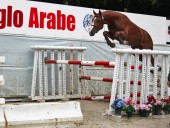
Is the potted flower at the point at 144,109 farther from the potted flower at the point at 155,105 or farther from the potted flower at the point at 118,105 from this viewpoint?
the potted flower at the point at 118,105

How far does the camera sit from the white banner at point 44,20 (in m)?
9.52

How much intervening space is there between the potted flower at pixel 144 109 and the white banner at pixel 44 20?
12.1ft

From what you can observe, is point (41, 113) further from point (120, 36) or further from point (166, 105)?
point (120, 36)

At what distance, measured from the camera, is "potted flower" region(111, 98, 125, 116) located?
7.29 m

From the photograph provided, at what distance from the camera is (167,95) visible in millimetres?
8312

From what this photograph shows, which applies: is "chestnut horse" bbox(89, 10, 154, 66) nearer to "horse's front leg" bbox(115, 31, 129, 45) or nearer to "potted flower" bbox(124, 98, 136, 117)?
"horse's front leg" bbox(115, 31, 129, 45)

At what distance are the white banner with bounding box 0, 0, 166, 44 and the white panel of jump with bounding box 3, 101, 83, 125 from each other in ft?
11.7

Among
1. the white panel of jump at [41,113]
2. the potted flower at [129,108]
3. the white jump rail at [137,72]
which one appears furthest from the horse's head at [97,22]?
the white panel of jump at [41,113]

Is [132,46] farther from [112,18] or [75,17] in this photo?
[75,17]

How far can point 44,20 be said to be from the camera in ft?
33.0

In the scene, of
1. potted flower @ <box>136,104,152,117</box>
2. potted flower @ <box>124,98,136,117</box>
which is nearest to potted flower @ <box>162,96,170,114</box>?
potted flower @ <box>136,104,152,117</box>

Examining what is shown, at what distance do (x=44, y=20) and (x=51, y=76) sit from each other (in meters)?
1.51

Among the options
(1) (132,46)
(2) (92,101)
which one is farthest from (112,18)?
(2) (92,101)

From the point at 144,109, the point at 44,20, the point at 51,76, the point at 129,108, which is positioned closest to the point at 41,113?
the point at 129,108
